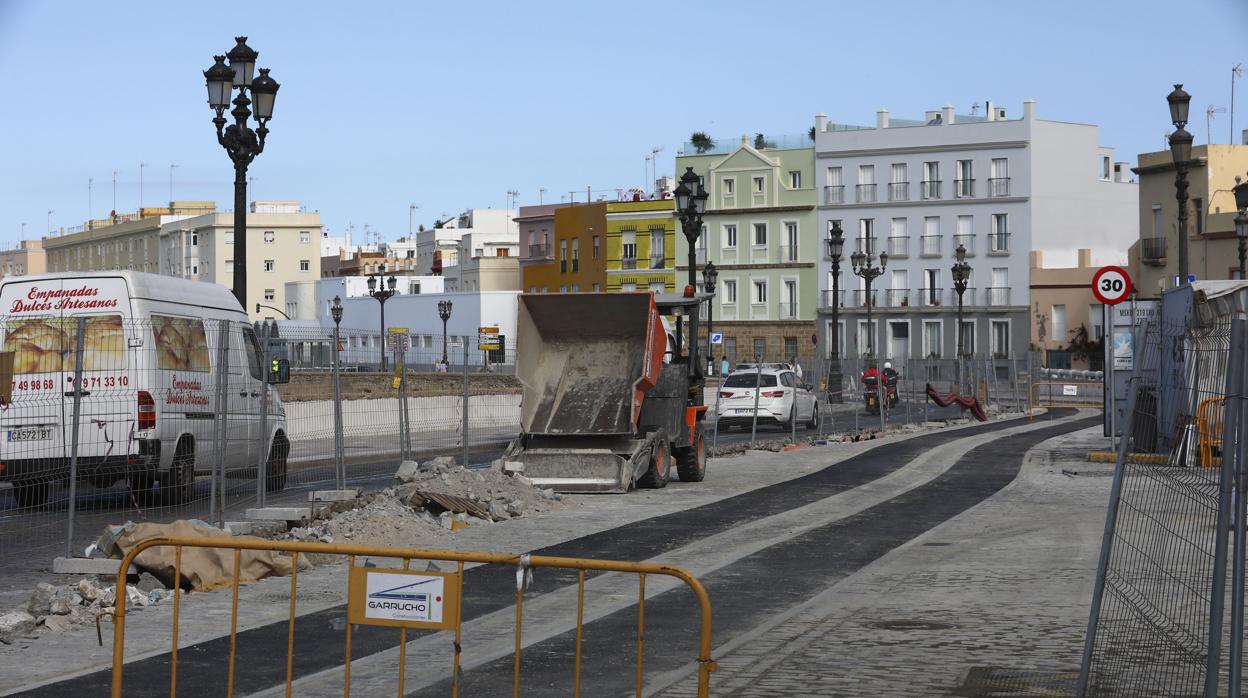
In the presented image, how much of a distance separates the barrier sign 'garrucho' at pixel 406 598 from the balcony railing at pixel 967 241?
79949mm

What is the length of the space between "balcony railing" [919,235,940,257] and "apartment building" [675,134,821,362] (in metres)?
5.82

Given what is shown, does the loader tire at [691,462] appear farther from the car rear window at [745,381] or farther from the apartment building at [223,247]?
the apartment building at [223,247]

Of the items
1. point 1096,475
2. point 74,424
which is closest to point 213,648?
point 74,424

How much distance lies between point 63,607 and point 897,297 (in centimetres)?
7768

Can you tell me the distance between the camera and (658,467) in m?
21.5

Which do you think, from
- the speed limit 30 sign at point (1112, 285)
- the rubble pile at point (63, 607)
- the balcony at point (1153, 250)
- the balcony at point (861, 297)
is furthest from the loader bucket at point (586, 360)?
the balcony at point (861, 297)

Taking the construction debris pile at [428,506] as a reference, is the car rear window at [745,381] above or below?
above

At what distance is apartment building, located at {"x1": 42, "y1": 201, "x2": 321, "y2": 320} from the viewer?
397 feet

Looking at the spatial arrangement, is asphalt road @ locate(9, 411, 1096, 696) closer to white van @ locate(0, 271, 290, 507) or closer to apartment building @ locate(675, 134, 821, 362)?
white van @ locate(0, 271, 290, 507)

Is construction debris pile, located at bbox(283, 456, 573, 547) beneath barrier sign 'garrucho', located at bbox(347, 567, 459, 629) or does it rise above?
beneath

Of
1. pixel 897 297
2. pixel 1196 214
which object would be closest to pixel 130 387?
pixel 1196 214

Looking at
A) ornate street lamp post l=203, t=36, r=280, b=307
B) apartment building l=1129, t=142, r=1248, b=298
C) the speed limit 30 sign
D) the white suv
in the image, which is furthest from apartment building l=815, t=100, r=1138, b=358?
ornate street lamp post l=203, t=36, r=280, b=307

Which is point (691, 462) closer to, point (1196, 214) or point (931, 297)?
point (1196, 214)

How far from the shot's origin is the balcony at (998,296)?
83.2 m
